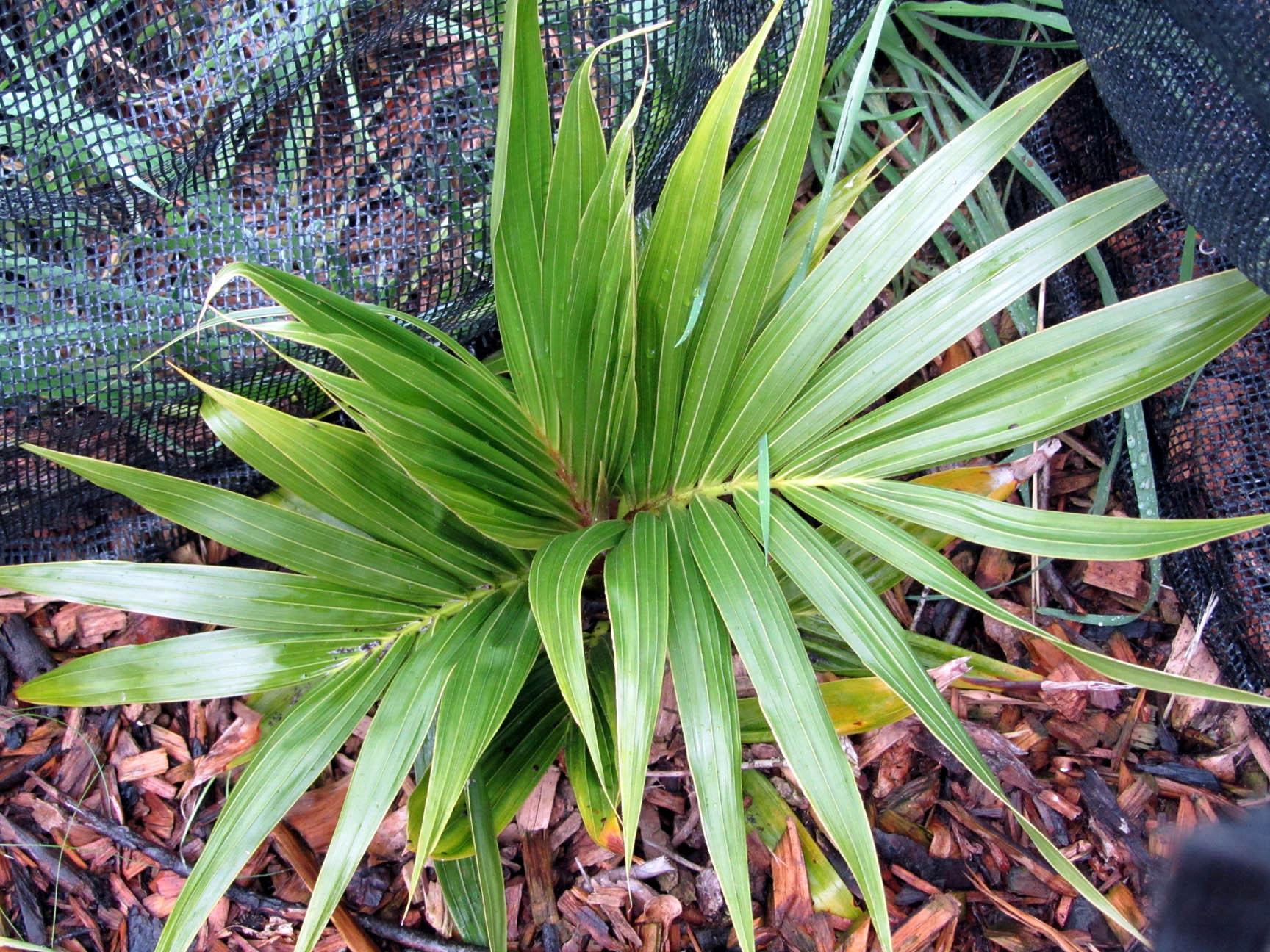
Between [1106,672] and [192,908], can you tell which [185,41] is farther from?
[1106,672]

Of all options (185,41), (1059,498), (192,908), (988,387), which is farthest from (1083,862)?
(185,41)

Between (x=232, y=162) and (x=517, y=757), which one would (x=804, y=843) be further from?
(x=232, y=162)

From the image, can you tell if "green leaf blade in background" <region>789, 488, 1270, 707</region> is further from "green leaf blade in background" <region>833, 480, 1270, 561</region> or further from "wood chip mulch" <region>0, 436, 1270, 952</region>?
"wood chip mulch" <region>0, 436, 1270, 952</region>

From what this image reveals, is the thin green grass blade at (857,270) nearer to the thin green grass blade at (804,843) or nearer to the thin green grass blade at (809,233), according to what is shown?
the thin green grass blade at (809,233)

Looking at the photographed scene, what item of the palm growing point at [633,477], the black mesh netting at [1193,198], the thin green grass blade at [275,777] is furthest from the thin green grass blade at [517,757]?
Result: the black mesh netting at [1193,198]

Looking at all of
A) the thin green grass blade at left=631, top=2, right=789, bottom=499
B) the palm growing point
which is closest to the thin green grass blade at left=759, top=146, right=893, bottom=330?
the palm growing point
